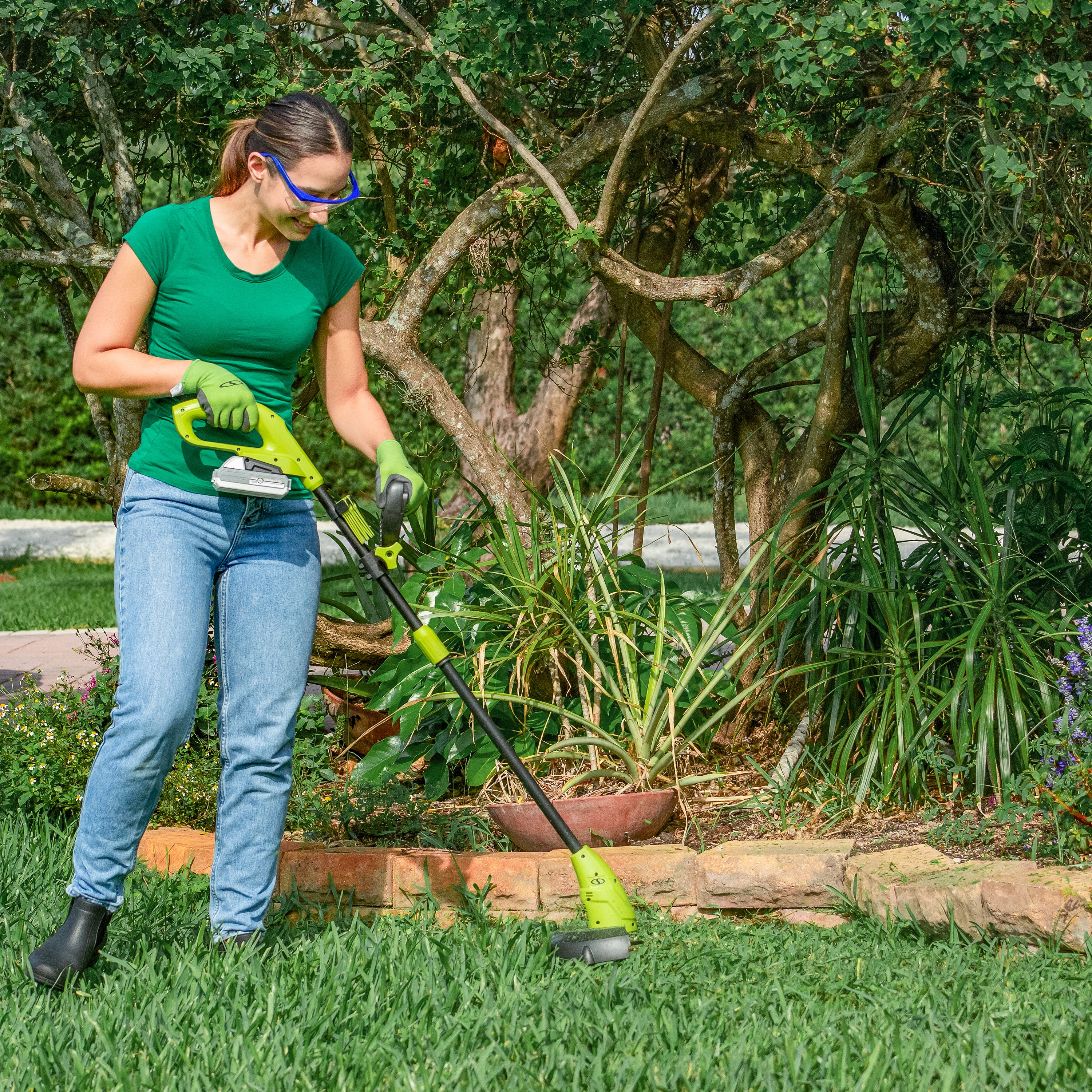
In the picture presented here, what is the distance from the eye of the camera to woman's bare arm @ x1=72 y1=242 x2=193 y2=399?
2387mm

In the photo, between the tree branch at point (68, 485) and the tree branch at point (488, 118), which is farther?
the tree branch at point (68, 485)

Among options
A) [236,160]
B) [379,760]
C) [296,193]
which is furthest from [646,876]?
[236,160]

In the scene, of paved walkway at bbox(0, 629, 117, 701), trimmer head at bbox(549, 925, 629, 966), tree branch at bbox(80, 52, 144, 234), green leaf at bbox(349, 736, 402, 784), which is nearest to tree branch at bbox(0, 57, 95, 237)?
tree branch at bbox(80, 52, 144, 234)

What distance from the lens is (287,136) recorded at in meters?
2.43

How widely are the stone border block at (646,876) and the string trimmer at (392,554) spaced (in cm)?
29

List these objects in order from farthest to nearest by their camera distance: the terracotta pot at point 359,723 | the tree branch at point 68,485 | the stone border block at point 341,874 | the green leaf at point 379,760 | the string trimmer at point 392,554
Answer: the tree branch at point 68,485, the terracotta pot at point 359,723, the green leaf at point 379,760, the stone border block at point 341,874, the string trimmer at point 392,554

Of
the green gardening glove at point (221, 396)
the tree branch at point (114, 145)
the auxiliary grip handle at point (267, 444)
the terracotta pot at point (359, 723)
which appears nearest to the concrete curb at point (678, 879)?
the terracotta pot at point (359, 723)

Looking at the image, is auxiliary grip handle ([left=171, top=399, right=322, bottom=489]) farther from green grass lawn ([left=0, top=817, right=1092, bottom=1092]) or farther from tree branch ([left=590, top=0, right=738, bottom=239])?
tree branch ([left=590, top=0, right=738, bottom=239])

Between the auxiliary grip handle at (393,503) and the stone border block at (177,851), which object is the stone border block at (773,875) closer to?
the auxiliary grip handle at (393,503)

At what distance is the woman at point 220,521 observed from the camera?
2385mm

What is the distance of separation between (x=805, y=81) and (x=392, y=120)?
1.44 m

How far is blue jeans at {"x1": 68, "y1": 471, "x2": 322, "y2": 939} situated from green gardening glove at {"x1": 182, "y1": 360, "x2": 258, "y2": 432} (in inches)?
7.5

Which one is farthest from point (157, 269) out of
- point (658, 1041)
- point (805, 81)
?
point (658, 1041)

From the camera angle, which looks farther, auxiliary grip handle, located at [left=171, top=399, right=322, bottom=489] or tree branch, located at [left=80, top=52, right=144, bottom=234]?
tree branch, located at [left=80, top=52, right=144, bottom=234]
